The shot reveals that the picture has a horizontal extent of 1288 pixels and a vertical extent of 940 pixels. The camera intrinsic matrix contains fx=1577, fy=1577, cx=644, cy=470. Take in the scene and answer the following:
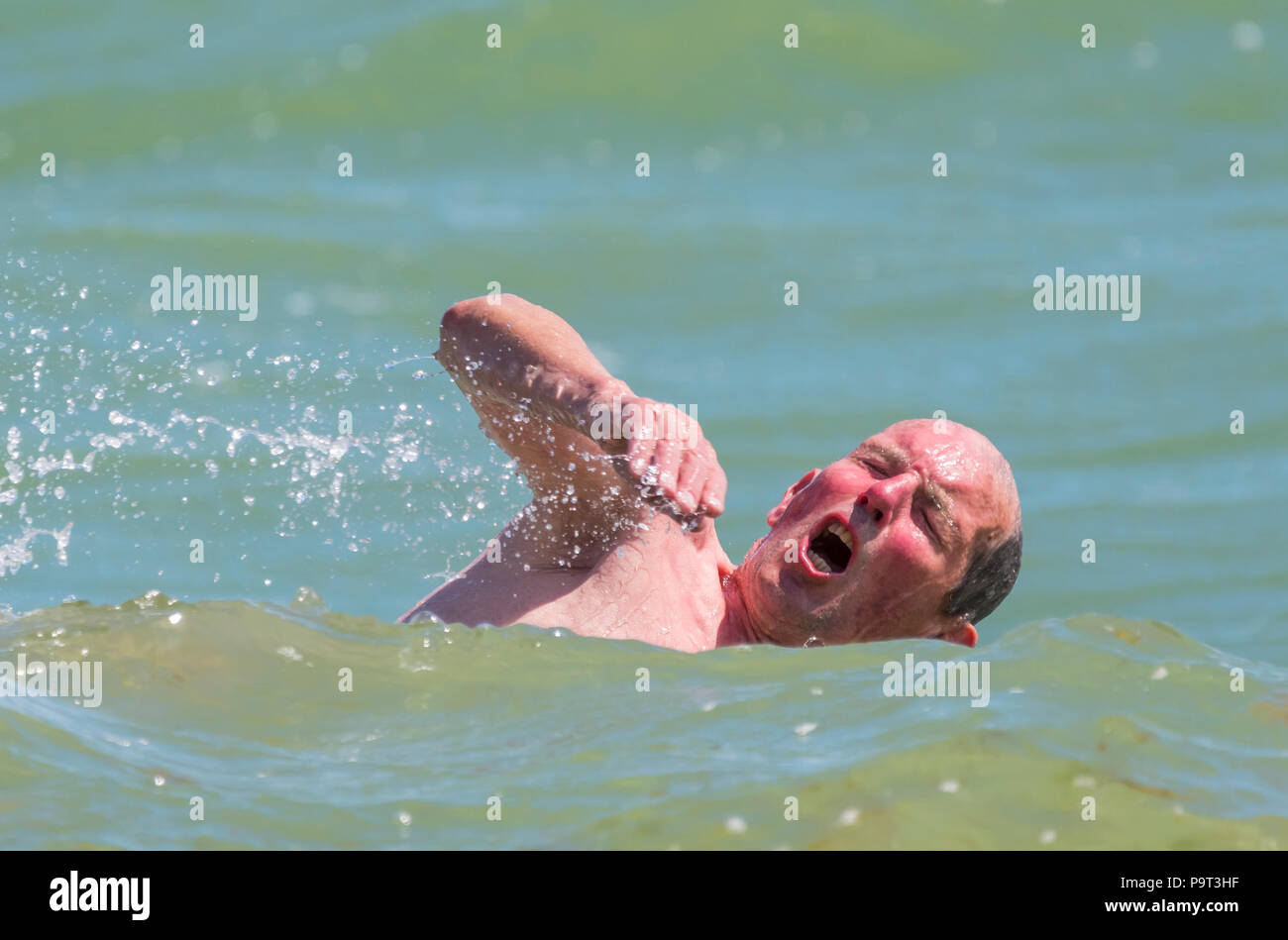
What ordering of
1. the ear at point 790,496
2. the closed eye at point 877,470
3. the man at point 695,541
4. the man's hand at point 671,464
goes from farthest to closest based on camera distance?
the ear at point 790,496, the closed eye at point 877,470, the man at point 695,541, the man's hand at point 671,464

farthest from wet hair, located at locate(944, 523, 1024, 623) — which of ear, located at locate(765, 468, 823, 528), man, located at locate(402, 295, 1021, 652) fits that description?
ear, located at locate(765, 468, 823, 528)

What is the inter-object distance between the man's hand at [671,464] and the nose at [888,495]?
0.80 m

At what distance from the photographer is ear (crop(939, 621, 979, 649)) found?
466cm

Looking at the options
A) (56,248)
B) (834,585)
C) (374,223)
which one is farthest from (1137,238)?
(56,248)

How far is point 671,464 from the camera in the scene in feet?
11.8

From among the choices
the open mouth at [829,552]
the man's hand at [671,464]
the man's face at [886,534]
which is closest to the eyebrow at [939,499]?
the man's face at [886,534]

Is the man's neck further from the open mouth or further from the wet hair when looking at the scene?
the wet hair

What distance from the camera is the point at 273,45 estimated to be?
9961 mm

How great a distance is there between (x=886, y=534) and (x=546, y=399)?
101 cm

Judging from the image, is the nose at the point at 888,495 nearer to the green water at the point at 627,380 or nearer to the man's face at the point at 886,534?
the man's face at the point at 886,534

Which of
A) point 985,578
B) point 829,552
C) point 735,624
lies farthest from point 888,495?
point 735,624

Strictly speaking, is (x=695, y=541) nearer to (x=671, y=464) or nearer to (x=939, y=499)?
(x=939, y=499)

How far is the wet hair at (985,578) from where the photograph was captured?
450 centimetres
